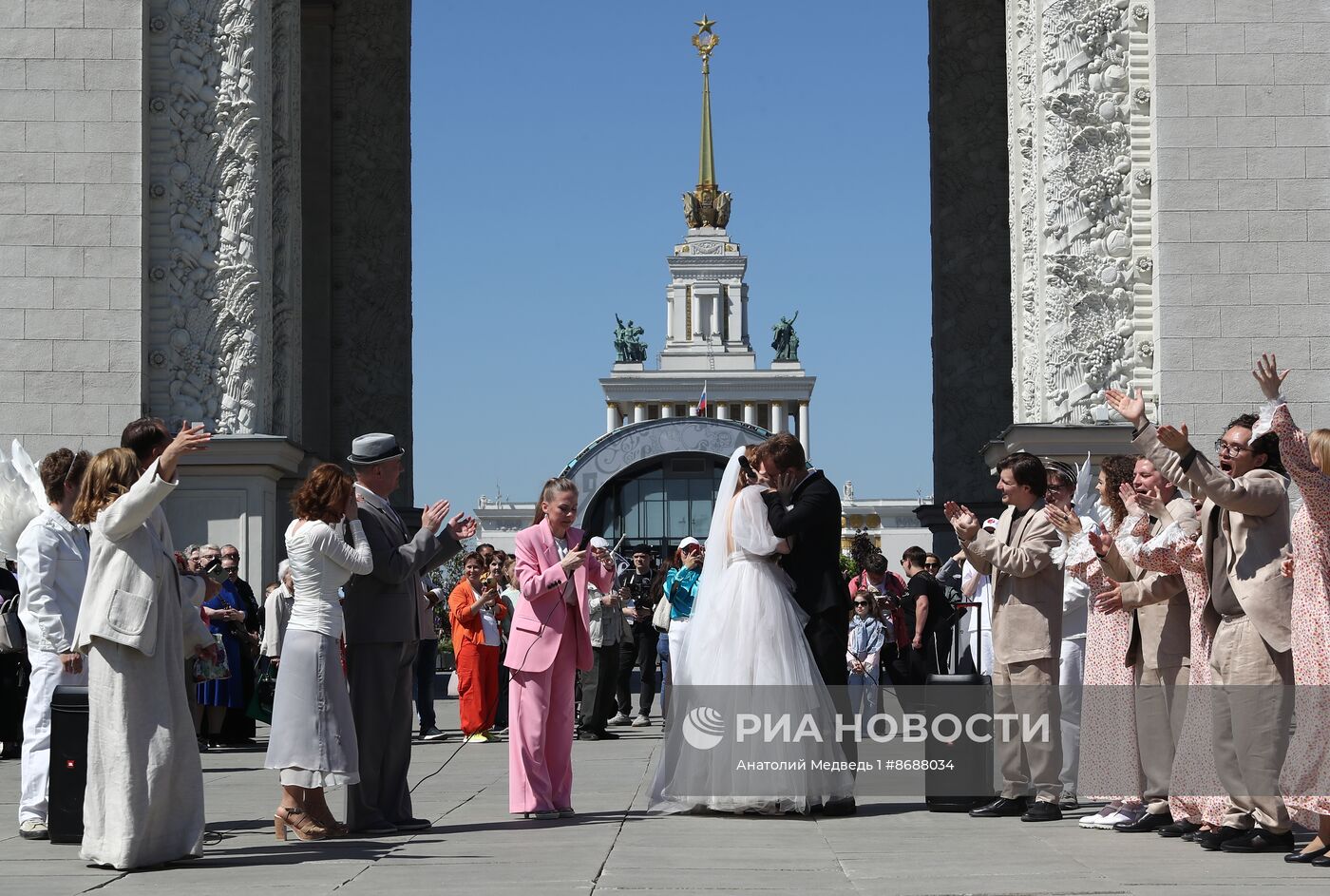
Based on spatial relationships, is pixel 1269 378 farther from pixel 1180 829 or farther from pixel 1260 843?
pixel 1180 829

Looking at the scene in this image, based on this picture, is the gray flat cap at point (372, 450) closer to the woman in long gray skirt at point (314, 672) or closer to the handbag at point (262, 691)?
the woman in long gray skirt at point (314, 672)

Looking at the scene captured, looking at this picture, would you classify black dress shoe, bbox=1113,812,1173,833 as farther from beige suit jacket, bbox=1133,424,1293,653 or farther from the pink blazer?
the pink blazer

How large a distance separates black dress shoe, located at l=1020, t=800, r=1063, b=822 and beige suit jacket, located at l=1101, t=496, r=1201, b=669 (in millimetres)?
1021

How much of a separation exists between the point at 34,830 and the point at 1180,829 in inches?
Answer: 241

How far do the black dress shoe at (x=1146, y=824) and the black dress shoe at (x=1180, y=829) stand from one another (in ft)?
0.42

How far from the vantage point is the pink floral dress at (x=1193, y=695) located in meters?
9.38

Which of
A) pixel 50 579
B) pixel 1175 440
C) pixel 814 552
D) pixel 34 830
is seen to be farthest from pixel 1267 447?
pixel 34 830

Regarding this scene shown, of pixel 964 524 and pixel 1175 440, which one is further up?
pixel 1175 440

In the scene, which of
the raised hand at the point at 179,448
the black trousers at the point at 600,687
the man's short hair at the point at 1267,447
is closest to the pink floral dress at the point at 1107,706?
the man's short hair at the point at 1267,447

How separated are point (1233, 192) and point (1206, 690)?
→ 8.07m

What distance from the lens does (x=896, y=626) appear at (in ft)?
64.2

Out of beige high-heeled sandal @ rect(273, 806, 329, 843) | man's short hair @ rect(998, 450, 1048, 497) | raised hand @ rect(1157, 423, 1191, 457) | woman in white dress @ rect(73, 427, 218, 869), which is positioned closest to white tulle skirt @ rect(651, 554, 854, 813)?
man's short hair @ rect(998, 450, 1048, 497)

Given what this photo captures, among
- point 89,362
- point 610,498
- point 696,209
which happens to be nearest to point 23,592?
point 89,362

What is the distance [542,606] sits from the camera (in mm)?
11070
